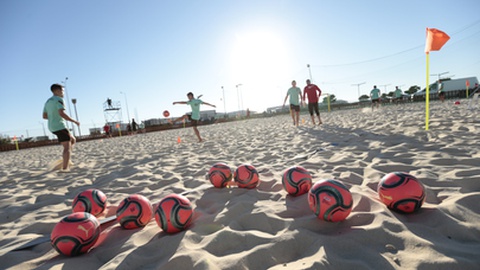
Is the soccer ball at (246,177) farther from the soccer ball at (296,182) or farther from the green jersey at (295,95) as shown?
the green jersey at (295,95)

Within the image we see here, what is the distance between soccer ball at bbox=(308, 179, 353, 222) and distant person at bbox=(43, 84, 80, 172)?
5.50 meters

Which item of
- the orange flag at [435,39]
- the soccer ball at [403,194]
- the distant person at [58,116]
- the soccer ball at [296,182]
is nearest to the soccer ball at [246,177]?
the soccer ball at [296,182]

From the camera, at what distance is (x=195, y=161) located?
540 cm

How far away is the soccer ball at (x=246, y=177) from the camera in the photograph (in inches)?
126

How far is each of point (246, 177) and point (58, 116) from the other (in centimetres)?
492

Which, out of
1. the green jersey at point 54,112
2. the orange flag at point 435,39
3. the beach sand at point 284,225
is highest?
the orange flag at point 435,39

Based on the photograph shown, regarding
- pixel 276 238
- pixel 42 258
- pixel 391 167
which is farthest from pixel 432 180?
pixel 42 258

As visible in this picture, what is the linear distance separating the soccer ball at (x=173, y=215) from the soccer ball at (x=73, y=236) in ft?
1.74

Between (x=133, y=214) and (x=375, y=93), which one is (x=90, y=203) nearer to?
(x=133, y=214)

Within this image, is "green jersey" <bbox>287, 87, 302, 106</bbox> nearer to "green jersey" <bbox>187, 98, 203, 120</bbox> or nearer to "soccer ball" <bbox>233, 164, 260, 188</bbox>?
"green jersey" <bbox>187, 98, 203, 120</bbox>

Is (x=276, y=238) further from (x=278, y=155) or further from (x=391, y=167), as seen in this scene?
(x=278, y=155)

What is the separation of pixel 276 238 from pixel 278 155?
3372mm

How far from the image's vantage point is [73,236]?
1923 millimetres

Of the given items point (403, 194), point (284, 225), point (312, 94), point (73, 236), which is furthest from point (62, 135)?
point (312, 94)
